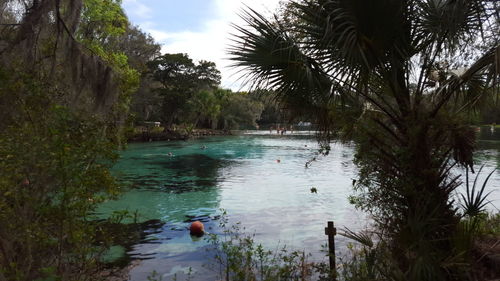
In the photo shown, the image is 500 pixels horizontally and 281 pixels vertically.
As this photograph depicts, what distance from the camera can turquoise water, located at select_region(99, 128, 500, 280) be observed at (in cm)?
772

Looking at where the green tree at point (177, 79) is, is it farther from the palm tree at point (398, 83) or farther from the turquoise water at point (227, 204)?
the palm tree at point (398, 83)

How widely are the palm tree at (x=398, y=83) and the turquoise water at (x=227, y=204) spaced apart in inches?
51.8

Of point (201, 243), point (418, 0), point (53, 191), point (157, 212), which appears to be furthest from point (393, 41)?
point (157, 212)

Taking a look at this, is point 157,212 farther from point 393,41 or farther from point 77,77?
point 393,41

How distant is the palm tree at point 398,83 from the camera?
4.06m

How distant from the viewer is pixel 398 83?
15.2ft

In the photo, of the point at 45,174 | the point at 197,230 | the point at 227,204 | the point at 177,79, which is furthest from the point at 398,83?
the point at 177,79

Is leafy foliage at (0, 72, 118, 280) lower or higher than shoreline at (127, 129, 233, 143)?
higher

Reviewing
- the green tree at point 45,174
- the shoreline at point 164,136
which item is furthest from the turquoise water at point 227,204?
the shoreline at point 164,136

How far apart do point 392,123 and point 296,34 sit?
1776 mm

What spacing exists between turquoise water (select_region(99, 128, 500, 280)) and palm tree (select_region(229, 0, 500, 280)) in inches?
51.8

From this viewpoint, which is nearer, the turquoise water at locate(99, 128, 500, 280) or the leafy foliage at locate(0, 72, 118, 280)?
the leafy foliage at locate(0, 72, 118, 280)

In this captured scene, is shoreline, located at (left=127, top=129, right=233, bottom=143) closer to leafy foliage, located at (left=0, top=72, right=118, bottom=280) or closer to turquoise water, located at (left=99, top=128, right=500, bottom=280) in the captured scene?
turquoise water, located at (left=99, top=128, right=500, bottom=280)

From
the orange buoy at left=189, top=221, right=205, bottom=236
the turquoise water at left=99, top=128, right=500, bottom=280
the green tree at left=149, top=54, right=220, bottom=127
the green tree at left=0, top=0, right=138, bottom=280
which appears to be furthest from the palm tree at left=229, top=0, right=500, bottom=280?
the green tree at left=149, top=54, right=220, bottom=127
